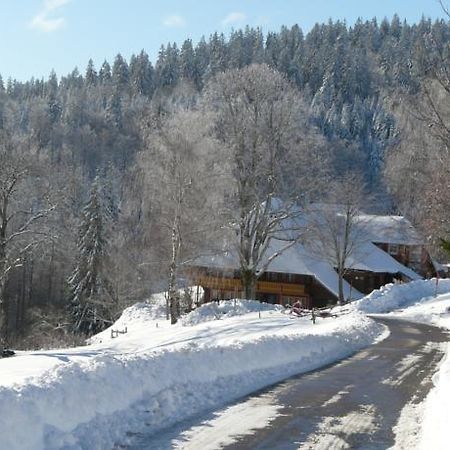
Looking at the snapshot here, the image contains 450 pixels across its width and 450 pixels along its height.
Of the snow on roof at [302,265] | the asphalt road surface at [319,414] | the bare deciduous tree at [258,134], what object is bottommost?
the asphalt road surface at [319,414]

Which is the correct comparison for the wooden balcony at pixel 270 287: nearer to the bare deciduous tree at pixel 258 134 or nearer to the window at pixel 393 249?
the window at pixel 393 249

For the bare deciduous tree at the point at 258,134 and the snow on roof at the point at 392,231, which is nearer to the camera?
the bare deciduous tree at the point at 258,134

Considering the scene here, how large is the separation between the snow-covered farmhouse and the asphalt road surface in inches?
936

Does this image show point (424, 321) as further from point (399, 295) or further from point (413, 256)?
point (413, 256)

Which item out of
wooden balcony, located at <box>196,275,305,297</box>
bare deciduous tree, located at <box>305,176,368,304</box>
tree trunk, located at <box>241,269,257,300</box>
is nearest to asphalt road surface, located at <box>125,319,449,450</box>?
tree trunk, located at <box>241,269,257,300</box>

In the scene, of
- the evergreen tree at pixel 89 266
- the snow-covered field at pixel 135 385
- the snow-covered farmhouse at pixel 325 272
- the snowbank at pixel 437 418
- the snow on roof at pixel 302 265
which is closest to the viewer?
the snow-covered field at pixel 135 385

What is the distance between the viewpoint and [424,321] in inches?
1261

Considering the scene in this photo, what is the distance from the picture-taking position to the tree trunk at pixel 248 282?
33.3 metres

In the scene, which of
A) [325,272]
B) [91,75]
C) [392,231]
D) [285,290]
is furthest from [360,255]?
[91,75]

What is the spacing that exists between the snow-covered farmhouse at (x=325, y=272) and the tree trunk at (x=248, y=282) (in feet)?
12.8

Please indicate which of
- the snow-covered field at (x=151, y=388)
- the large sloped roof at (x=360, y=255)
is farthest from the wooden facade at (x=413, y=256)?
the snow-covered field at (x=151, y=388)

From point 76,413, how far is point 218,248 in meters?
23.6

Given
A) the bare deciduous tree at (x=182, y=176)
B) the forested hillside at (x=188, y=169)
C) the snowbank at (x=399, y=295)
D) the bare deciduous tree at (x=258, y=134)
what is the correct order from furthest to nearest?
the snowbank at (x=399, y=295) < the bare deciduous tree at (x=258, y=134) < the bare deciduous tree at (x=182, y=176) < the forested hillside at (x=188, y=169)

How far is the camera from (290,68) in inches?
5354
